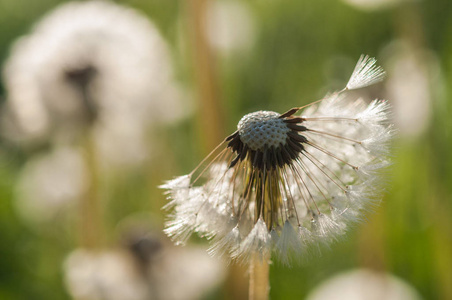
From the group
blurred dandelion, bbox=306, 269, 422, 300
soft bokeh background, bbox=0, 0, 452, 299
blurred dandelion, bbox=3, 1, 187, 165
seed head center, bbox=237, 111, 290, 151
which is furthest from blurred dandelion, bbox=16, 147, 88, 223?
seed head center, bbox=237, 111, 290, 151

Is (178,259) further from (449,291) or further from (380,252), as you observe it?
(449,291)

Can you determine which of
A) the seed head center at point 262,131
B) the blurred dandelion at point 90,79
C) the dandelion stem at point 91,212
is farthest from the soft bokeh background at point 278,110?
the seed head center at point 262,131

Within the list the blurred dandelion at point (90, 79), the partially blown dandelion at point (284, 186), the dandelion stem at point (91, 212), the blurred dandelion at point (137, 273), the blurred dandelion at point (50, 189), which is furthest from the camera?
the blurred dandelion at point (50, 189)

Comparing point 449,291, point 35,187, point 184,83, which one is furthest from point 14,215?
point 449,291

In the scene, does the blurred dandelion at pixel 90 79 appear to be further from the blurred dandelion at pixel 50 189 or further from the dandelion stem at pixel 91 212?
the blurred dandelion at pixel 50 189

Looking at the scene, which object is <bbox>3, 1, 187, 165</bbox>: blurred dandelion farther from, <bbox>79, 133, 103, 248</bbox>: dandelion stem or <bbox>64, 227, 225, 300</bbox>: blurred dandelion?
<bbox>64, 227, 225, 300</bbox>: blurred dandelion

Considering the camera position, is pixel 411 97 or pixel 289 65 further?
pixel 289 65
